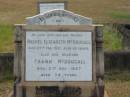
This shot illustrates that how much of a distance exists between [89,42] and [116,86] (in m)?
2.69

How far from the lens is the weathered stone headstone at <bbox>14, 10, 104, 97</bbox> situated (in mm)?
8328

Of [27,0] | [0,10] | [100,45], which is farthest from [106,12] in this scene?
[100,45]

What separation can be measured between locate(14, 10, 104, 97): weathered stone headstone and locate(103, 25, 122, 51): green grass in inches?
200

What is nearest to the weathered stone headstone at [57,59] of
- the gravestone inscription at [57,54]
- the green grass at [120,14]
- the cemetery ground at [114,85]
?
the gravestone inscription at [57,54]

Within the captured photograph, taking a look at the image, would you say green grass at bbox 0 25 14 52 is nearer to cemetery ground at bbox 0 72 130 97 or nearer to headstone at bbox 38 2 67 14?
headstone at bbox 38 2 67 14

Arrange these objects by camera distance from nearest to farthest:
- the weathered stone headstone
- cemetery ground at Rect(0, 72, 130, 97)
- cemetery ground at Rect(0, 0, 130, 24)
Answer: the weathered stone headstone → cemetery ground at Rect(0, 72, 130, 97) → cemetery ground at Rect(0, 0, 130, 24)

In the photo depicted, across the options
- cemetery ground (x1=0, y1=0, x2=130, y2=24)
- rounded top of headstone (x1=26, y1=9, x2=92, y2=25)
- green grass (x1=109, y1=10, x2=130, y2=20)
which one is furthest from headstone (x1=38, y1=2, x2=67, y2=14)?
rounded top of headstone (x1=26, y1=9, x2=92, y2=25)

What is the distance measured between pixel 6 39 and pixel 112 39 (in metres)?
2.95

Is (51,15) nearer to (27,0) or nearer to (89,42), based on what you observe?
(89,42)

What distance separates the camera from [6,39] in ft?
50.3

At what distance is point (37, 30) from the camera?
27.4ft

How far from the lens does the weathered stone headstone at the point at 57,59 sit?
328 inches

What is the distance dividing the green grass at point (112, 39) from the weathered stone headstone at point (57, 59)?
16.6 feet

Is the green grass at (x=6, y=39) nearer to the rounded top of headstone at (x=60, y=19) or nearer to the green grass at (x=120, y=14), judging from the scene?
the green grass at (x=120, y=14)
